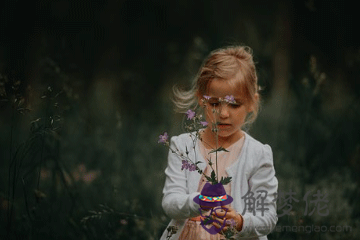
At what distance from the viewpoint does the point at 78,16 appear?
12.0ft

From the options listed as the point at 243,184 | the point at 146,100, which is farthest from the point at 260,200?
the point at 146,100

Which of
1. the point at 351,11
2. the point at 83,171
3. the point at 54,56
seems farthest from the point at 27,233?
the point at 351,11

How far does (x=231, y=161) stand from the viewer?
2479mm

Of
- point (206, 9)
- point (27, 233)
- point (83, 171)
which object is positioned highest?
point (206, 9)

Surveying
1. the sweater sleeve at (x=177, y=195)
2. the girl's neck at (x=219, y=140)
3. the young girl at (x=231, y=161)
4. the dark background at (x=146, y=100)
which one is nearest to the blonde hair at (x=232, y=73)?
the young girl at (x=231, y=161)

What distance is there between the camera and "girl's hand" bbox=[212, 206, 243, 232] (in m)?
2.17

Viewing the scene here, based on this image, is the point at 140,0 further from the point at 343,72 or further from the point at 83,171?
the point at 343,72

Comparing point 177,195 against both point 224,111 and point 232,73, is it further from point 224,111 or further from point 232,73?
point 232,73

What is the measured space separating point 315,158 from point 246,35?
0.87 meters

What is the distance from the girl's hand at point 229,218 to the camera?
85.6 inches

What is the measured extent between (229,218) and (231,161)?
13.1 inches

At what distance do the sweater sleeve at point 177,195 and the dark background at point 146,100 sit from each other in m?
0.75

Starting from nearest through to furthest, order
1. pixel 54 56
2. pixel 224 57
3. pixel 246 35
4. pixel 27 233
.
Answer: pixel 224 57 < pixel 27 233 < pixel 54 56 < pixel 246 35

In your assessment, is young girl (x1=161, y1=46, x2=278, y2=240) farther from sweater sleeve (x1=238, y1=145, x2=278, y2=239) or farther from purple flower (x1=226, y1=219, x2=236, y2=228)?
purple flower (x1=226, y1=219, x2=236, y2=228)
